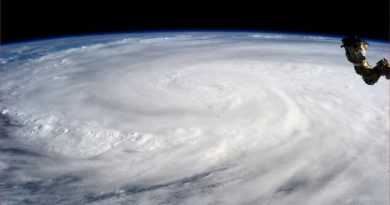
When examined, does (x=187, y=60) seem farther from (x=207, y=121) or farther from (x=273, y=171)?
(x=273, y=171)

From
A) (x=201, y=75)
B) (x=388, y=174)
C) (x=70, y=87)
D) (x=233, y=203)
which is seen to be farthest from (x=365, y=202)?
(x=70, y=87)

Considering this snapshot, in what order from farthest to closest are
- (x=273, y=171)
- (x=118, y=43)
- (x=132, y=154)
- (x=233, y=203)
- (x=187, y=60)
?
(x=118, y=43)
(x=187, y=60)
(x=132, y=154)
(x=273, y=171)
(x=233, y=203)

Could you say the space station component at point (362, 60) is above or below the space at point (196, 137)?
above

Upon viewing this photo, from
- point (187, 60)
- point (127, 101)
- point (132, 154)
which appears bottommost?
point (132, 154)

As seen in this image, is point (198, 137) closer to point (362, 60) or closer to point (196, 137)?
point (196, 137)

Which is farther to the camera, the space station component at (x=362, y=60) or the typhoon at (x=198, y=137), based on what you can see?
the typhoon at (x=198, y=137)

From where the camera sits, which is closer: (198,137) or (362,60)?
(362,60)

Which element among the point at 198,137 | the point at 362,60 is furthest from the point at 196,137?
the point at 362,60

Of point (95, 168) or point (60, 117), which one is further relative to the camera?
point (60, 117)
